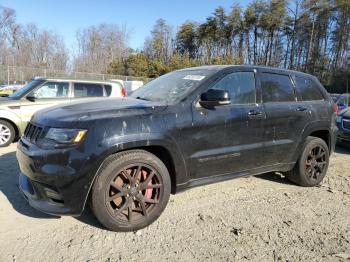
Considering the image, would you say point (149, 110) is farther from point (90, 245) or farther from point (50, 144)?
point (90, 245)

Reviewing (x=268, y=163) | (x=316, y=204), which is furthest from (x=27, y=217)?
(x=316, y=204)

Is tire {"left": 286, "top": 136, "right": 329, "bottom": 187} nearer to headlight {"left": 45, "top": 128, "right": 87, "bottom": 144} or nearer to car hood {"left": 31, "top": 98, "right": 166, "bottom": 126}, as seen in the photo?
car hood {"left": 31, "top": 98, "right": 166, "bottom": 126}

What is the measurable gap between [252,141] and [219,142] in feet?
1.82

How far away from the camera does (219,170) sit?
13.8ft

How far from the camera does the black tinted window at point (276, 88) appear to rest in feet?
15.4

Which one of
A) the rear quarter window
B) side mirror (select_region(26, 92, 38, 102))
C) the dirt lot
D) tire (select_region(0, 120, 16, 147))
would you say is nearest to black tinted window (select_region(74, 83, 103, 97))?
the rear quarter window

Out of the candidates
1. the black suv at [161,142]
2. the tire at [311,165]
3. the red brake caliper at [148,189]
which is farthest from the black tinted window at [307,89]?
the red brake caliper at [148,189]

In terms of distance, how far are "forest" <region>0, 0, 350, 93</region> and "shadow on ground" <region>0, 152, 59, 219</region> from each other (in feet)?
133

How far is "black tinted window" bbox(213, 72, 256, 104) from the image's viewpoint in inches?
170

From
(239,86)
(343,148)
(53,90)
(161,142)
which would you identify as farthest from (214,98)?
(343,148)

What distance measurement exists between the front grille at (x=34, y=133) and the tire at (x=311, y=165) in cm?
355

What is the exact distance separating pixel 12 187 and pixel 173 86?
104 inches

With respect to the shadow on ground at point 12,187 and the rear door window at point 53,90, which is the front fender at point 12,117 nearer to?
the rear door window at point 53,90

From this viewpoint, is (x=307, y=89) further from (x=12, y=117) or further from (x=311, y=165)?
(x=12, y=117)
